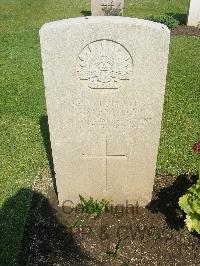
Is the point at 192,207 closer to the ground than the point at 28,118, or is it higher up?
higher up

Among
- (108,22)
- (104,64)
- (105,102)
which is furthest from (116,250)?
(108,22)

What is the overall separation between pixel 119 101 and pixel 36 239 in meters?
1.69

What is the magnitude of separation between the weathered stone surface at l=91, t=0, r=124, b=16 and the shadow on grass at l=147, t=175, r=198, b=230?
24.9ft

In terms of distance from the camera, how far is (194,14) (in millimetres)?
10547

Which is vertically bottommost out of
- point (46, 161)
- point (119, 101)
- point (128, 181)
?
point (46, 161)

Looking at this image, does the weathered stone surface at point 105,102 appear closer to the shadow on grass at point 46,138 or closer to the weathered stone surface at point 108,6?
the shadow on grass at point 46,138

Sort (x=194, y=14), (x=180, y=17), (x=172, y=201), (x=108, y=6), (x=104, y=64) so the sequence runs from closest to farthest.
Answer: (x=104, y=64) < (x=172, y=201) < (x=194, y=14) < (x=108, y=6) < (x=180, y=17)

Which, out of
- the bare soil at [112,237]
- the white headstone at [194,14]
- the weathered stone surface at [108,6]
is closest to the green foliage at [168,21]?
the white headstone at [194,14]

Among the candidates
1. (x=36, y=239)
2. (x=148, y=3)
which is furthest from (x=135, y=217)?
(x=148, y=3)

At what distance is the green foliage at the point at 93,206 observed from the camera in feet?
13.3

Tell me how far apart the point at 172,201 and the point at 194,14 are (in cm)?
785

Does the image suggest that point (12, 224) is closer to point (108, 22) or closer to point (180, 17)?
point (108, 22)

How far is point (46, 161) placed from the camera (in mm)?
5098

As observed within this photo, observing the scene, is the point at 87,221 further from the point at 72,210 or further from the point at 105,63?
the point at 105,63
